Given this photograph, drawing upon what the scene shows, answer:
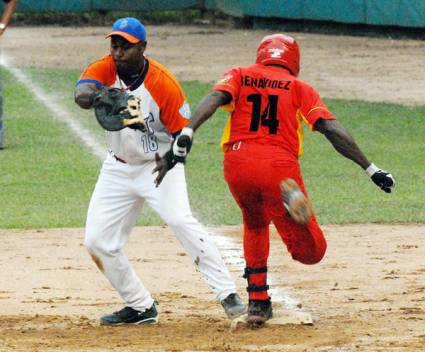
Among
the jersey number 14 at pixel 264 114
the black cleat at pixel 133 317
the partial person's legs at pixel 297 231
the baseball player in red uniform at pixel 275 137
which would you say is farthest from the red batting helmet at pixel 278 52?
the black cleat at pixel 133 317

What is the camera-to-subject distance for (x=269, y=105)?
721 centimetres

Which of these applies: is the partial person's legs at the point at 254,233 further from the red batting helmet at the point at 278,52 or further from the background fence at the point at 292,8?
the background fence at the point at 292,8

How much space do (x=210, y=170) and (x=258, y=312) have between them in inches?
248

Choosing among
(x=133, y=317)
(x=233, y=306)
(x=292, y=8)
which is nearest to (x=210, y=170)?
(x=133, y=317)

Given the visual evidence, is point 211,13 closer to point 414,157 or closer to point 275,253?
point 414,157

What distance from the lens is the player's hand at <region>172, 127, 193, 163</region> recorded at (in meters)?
6.93

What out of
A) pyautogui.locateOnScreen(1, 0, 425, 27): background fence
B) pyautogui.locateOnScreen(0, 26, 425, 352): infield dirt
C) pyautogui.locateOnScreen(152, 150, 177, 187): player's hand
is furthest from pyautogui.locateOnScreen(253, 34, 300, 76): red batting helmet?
pyautogui.locateOnScreen(1, 0, 425, 27): background fence

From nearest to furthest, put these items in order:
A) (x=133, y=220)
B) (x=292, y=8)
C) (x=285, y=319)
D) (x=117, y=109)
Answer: (x=117, y=109), (x=285, y=319), (x=133, y=220), (x=292, y=8)

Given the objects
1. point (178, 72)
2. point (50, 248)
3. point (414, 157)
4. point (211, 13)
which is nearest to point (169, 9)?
point (211, 13)

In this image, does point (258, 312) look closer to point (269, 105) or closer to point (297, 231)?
point (297, 231)

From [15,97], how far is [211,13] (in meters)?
10.3

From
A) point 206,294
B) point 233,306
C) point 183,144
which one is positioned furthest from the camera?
point 206,294

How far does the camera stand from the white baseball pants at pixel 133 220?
735 centimetres

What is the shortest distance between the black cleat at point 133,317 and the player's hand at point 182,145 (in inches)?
46.7
